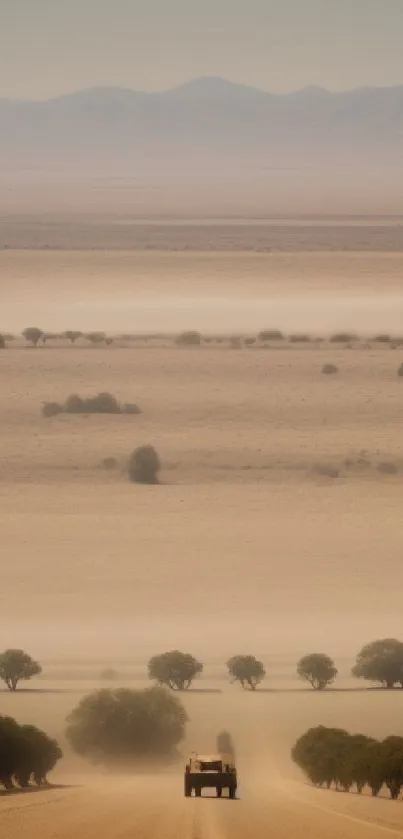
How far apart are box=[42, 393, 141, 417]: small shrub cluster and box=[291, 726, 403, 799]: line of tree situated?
93929mm

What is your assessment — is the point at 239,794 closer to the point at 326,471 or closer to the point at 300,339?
the point at 326,471

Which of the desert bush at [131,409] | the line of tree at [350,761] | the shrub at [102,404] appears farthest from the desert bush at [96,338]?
the line of tree at [350,761]

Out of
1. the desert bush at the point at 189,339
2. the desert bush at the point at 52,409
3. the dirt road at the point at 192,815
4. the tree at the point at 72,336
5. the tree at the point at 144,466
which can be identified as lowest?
the dirt road at the point at 192,815

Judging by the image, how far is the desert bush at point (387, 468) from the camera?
470 ft

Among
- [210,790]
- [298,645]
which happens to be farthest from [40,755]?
[298,645]

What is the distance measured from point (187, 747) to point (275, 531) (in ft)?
186

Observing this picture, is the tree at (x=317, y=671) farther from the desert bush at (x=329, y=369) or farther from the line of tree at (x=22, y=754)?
the desert bush at (x=329, y=369)

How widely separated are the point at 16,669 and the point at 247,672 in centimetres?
841

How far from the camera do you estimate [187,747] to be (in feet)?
237

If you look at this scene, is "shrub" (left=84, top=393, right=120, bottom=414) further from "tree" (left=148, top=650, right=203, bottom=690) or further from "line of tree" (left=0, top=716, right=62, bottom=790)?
"line of tree" (left=0, top=716, right=62, bottom=790)

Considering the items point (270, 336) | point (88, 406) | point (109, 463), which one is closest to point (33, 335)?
point (270, 336)

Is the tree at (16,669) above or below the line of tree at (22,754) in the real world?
above

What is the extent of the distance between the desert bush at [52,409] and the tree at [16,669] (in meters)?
66.6

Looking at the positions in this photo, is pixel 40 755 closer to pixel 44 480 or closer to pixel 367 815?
pixel 367 815
